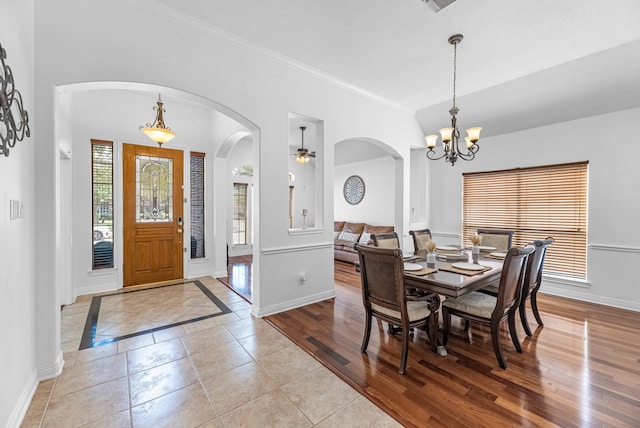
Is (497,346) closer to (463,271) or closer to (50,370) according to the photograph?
(463,271)

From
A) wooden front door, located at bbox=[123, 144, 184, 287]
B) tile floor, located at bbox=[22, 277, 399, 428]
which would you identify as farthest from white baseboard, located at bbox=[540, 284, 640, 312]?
wooden front door, located at bbox=[123, 144, 184, 287]

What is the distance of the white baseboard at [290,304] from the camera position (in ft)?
11.0

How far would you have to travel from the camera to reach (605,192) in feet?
12.4

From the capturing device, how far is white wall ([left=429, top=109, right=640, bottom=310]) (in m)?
3.59

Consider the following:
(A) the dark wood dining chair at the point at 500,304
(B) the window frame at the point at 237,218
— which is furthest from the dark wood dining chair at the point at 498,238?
(B) the window frame at the point at 237,218

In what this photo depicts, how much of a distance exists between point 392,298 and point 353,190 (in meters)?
5.72

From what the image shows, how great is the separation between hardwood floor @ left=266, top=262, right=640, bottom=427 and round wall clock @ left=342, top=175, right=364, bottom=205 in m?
4.60

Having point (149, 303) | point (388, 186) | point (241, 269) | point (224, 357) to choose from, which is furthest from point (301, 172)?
point (224, 357)

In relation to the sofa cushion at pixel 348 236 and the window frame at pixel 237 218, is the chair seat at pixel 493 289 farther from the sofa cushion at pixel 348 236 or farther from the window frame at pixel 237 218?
the window frame at pixel 237 218

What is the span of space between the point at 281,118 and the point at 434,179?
3664mm

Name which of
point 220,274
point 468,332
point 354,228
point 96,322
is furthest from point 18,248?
point 354,228

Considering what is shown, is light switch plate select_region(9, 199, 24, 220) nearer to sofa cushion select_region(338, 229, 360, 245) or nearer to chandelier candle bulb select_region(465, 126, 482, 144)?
chandelier candle bulb select_region(465, 126, 482, 144)

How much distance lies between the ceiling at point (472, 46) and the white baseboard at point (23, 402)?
3.20 m

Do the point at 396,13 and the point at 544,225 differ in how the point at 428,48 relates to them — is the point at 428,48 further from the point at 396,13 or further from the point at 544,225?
the point at 544,225
